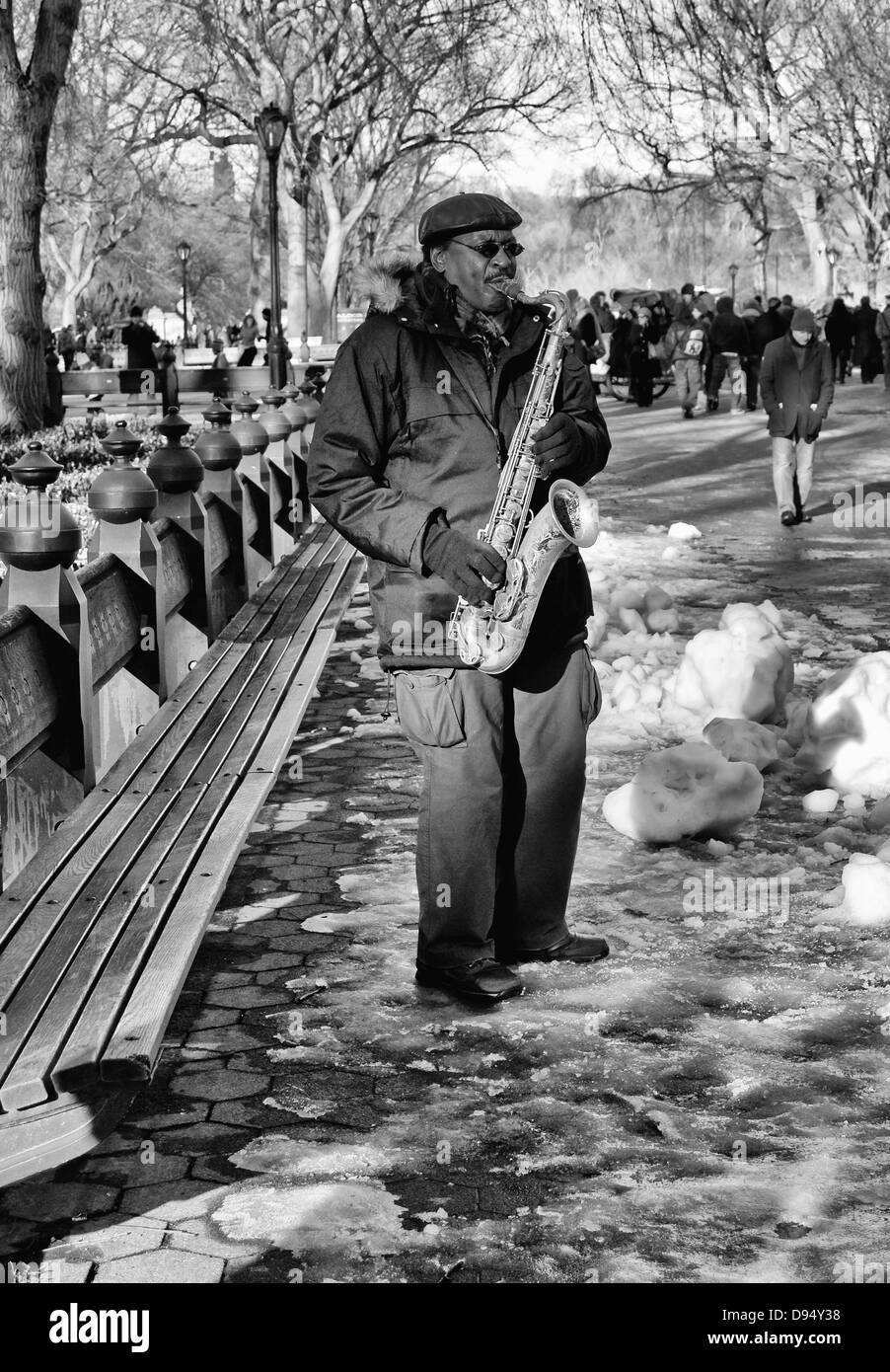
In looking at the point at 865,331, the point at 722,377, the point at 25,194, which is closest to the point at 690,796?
the point at 25,194

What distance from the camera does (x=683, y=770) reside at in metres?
6.13

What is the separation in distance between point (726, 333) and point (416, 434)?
24.2 meters

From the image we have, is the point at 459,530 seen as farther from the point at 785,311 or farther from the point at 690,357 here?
the point at 785,311

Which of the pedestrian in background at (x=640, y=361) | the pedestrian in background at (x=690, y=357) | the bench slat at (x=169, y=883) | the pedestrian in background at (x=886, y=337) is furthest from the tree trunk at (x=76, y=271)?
the bench slat at (x=169, y=883)

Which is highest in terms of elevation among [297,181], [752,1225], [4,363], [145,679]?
[297,181]

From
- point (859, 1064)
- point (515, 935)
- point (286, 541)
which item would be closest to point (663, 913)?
point (515, 935)

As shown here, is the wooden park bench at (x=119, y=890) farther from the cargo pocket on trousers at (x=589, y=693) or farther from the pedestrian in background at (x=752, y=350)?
the pedestrian in background at (x=752, y=350)

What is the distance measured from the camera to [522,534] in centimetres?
453

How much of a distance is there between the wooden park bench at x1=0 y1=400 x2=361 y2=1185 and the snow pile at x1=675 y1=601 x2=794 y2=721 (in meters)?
1.65

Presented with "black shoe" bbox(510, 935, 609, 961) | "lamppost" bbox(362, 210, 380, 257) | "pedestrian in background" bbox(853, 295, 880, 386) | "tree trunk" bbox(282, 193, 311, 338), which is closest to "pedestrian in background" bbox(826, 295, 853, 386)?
"pedestrian in background" bbox(853, 295, 880, 386)

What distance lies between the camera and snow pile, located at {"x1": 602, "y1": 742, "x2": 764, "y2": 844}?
6.06m

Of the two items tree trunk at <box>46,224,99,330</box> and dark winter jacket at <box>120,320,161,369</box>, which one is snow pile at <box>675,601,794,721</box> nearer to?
dark winter jacket at <box>120,320,161,369</box>
